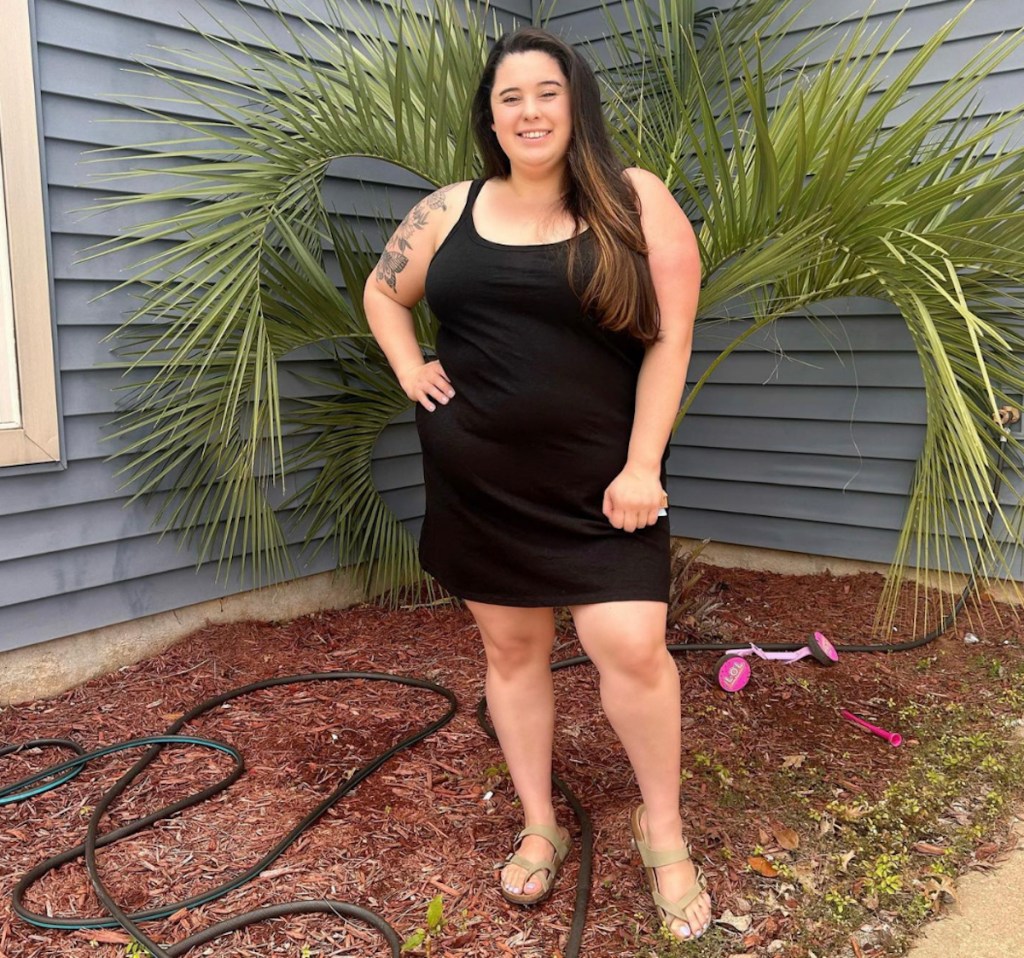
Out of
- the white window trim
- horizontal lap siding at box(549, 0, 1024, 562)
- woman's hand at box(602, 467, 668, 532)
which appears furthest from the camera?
horizontal lap siding at box(549, 0, 1024, 562)

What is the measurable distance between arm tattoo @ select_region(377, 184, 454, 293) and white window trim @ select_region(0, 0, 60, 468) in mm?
1321

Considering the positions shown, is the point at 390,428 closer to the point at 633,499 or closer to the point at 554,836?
the point at 554,836

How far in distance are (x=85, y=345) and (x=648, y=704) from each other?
2082 mm

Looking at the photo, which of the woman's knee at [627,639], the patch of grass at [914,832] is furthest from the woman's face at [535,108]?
the patch of grass at [914,832]

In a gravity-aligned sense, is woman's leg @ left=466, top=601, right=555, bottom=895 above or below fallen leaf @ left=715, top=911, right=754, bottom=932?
above

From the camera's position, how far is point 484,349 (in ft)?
5.26

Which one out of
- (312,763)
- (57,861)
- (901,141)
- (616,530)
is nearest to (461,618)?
(312,763)

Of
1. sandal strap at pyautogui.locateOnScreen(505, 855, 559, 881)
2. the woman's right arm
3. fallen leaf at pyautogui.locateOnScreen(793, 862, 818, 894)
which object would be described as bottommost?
fallen leaf at pyautogui.locateOnScreen(793, 862, 818, 894)

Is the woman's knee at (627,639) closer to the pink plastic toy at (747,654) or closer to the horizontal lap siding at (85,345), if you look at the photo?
the pink plastic toy at (747,654)

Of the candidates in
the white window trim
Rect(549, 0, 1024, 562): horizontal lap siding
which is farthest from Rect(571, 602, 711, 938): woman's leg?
Rect(549, 0, 1024, 562): horizontal lap siding

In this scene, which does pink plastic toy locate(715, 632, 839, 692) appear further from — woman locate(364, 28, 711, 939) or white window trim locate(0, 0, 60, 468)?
white window trim locate(0, 0, 60, 468)

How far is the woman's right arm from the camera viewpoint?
1724 millimetres

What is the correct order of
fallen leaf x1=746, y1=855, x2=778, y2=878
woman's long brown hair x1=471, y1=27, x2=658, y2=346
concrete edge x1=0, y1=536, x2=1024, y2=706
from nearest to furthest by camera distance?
woman's long brown hair x1=471, y1=27, x2=658, y2=346
fallen leaf x1=746, y1=855, x2=778, y2=878
concrete edge x1=0, y1=536, x2=1024, y2=706

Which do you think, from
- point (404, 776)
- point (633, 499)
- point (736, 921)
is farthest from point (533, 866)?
point (633, 499)
